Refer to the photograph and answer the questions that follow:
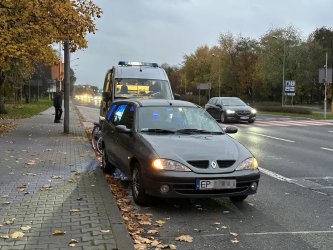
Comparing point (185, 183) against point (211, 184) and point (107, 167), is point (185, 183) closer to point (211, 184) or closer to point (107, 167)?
point (211, 184)

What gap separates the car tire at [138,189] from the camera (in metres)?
6.74

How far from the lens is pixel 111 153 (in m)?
8.94

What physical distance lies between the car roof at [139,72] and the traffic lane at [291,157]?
3.81m

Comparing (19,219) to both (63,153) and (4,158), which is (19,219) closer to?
(4,158)

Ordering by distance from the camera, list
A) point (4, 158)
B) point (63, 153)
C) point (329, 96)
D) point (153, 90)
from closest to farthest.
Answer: point (4, 158)
point (63, 153)
point (153, 90)
point (329, 96)

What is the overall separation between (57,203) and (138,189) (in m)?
1.17

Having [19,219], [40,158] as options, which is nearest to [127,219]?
[19,219]

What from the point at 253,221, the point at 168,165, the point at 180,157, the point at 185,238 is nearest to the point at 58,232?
the point at 185,238

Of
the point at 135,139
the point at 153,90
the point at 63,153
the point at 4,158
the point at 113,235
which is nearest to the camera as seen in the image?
the point at 113,235

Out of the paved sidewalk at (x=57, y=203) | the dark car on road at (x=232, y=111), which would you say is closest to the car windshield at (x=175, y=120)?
the paved sidewalk at (x=57, y=203)

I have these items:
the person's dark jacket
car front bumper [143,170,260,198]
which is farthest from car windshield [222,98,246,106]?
car front bumper [143,170,260,198]

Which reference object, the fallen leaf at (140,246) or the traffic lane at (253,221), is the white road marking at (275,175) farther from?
the fallen leaf at (140,246)

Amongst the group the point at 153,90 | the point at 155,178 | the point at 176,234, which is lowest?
the point at 176,234

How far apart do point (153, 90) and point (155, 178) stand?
9.77 metres
